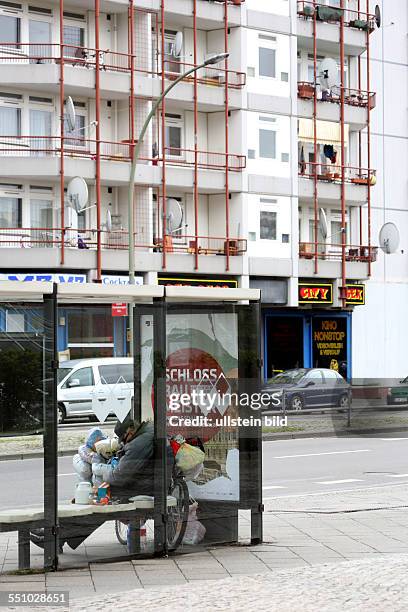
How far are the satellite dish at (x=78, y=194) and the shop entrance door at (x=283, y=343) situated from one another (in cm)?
1162

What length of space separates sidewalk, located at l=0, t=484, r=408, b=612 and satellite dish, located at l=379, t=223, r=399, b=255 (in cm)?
3440

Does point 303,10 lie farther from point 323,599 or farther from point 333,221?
point 323,599

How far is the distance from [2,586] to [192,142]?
34469 millimetres

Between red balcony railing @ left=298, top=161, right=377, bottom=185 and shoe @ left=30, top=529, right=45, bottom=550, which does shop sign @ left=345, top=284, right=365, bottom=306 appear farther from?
shoe @ left=30, top=529, right=45, bottom=550

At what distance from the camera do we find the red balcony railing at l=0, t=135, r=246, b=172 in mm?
38562

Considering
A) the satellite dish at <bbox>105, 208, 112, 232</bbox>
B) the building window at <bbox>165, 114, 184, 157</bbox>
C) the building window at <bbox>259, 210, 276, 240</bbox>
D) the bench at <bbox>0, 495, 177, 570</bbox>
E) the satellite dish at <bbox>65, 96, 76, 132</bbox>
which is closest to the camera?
the bench at <bbox>0, 495, 177, 570</bbox>

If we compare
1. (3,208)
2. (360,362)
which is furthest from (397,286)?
(3,208)

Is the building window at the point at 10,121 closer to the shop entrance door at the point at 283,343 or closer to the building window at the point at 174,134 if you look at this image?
the building window at the point at 174,134

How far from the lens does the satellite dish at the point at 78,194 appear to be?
3688cm

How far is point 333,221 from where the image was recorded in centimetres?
4841

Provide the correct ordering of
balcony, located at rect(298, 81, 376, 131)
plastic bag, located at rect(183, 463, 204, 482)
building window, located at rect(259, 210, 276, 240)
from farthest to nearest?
balcony, located at rect(298, 81, 376, 131)
building window, located at rect(259, 210, 276, 240)
plastic bag, located at rect(183, 463, 204, 482)

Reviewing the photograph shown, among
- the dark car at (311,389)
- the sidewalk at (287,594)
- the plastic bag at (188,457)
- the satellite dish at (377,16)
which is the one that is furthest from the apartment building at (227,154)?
the sidewalk at (287,594)

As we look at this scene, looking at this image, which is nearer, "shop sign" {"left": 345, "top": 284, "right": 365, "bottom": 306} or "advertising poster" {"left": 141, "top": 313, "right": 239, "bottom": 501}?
"advertising poster" {"left": 141, "top": 313, "right": 239, "bottom": 501}

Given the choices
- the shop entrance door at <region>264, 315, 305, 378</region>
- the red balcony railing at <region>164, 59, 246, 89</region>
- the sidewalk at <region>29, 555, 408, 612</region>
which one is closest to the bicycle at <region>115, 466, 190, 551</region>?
the sidewalk at <region>29, 555, 408, 612</region>
